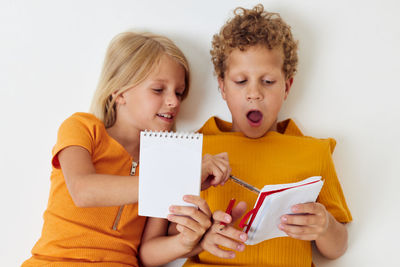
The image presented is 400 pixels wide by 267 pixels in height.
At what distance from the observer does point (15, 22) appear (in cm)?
151

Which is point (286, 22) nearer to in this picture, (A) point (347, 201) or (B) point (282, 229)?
(A) point (347, 201)

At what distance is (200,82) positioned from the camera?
4.88ft

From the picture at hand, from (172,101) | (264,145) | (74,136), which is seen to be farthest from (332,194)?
(74,136)

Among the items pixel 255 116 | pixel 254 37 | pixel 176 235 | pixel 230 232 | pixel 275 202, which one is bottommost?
pixel 176 235

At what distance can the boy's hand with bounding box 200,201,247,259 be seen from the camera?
99 cm

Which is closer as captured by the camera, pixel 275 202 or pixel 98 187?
pixel 275 202

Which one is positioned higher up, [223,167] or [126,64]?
[126,64]

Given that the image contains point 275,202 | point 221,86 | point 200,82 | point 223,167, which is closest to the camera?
point 275,202

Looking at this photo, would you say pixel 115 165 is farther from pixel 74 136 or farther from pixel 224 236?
pixel 224 236

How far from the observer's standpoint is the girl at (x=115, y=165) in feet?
3.40

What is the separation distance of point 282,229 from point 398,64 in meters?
0.80

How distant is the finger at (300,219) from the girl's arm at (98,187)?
0.39 m

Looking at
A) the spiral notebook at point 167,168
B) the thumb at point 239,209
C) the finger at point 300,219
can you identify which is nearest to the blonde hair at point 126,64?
the spiral notebook at point 167,168

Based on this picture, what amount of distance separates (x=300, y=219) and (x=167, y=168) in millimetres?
357
